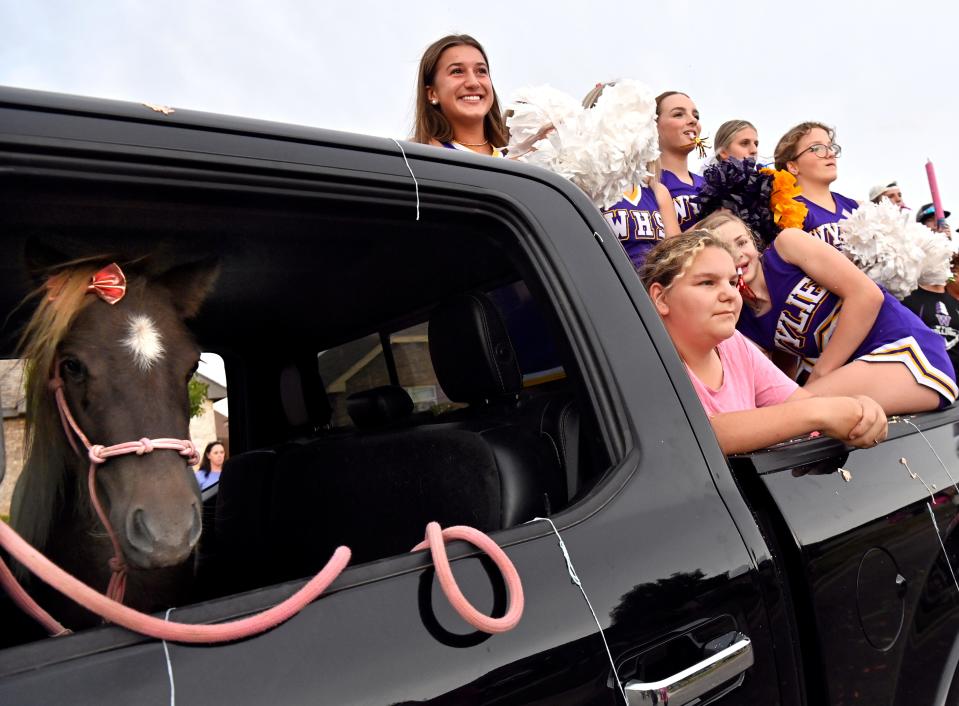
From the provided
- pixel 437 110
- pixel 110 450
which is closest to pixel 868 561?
pixel 110 450

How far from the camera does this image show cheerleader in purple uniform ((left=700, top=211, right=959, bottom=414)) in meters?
2.53

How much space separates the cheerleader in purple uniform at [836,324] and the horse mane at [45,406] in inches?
89.4

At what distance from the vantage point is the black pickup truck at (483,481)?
0.96 meters

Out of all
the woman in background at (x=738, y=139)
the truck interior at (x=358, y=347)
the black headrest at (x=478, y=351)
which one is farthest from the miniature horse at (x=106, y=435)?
the woman in background at (x=738, y=139)

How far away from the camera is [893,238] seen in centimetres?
353

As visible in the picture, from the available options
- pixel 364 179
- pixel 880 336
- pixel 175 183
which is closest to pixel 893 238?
pixel 880 336

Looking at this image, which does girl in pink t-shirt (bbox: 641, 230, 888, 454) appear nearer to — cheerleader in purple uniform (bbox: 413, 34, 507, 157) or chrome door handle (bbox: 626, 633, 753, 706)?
chrome door handle (bbox: 626, 633, 753, 706)

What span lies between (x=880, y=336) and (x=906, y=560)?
136cm

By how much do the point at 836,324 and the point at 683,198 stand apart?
132 cm

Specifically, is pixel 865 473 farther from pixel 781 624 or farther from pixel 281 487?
pixel 281 487

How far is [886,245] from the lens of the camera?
3.52 meters

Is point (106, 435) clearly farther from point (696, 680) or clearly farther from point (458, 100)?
point (458, 100)

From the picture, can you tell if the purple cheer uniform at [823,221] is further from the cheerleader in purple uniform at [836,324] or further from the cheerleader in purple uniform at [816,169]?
the cheerleader in purple uniform at [836,324]

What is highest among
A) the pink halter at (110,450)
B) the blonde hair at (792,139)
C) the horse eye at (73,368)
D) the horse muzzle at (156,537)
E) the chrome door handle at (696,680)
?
the blonde hair at (792,139)
